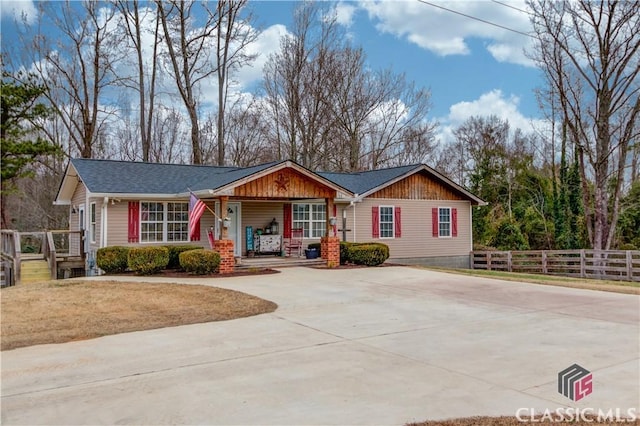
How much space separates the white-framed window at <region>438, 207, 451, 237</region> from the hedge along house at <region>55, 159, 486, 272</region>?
0.15 feet

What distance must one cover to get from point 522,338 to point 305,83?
24254 millimetres

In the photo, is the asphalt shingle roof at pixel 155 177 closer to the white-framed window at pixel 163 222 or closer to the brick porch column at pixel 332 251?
the white-framed window at pixel 163 222

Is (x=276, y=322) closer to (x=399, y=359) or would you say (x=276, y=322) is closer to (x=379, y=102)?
(x=399, y=359)

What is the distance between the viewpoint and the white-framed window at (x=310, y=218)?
19.0 meters

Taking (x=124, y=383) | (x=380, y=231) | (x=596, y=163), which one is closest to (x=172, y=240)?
(x=380, y=231)

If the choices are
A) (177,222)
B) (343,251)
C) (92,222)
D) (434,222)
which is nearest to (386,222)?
(434,222)

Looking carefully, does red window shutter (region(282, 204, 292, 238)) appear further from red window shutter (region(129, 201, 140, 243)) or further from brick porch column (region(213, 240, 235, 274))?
red window shutter (region(129, 201, 140, 243))

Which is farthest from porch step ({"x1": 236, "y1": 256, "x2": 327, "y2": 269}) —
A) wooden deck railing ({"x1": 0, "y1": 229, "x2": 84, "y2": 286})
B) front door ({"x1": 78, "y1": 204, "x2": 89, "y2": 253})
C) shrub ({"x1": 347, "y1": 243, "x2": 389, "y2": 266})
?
wooden deck railing ({"x1": 0, "y1": 229, "x2": 84, "y2": 286})

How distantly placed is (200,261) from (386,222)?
29.8ft

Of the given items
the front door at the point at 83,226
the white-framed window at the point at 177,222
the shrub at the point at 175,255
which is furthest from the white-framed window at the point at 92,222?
the shrub at the point at 175,255

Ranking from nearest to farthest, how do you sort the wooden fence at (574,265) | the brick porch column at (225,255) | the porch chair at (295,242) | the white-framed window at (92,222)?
the brick porch column at (225,255)
the white-framed window at (92,222)
the wooden fence at (574,265)
the porch chair at (295,242)

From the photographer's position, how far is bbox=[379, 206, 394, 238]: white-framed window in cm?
2058

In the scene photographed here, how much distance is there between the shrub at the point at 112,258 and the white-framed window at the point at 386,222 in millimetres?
10190

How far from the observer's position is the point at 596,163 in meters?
22.6
